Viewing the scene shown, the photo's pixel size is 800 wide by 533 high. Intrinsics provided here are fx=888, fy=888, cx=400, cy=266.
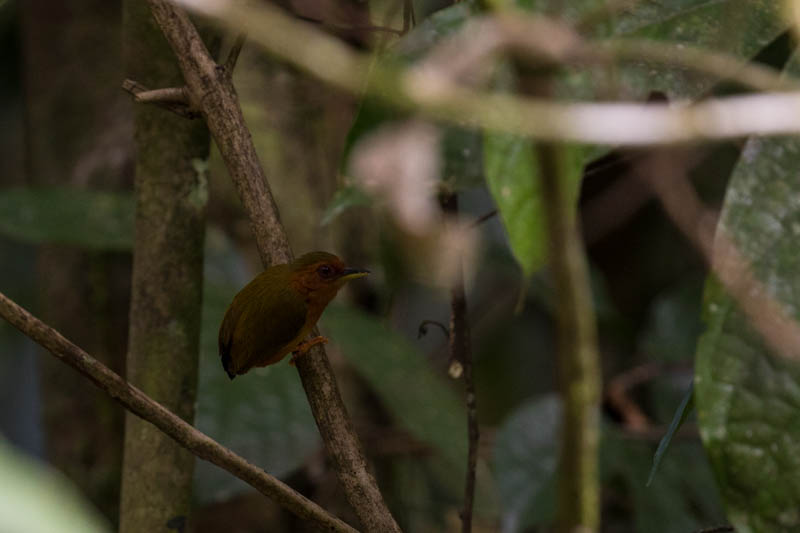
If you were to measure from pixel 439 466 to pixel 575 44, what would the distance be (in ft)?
8.04

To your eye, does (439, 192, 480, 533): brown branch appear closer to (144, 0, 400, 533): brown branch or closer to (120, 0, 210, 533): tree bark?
(144, 0, 400, 533): brown branch

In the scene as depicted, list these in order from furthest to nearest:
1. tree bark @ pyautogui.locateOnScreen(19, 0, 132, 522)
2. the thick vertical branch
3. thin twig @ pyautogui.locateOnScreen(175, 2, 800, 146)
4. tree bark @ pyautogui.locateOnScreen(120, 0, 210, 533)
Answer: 1. tree bark @ pyautogui.locateOnScreen(19, 0, 132, 522)
2. tree bark @ pyautogui.locateOnScreen(120, 0, 210, 533)
3. thin twig @ pyautogui.locateOnScreen(175, 2, 800, 146)
4. the thick vertical branch

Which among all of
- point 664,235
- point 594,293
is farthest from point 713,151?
point 594,293

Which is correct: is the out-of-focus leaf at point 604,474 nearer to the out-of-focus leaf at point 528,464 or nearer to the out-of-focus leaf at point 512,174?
the out-of-focus leaf at point 528,464

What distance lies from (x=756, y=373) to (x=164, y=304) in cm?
81

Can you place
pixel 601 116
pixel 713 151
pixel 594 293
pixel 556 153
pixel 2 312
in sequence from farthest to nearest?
pixel 713 151 → pixel 594 293 → pixel 2 312 → pixel 601 116 → pixel 556 153

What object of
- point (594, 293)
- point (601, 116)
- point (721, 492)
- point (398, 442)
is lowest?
point (398, 442)

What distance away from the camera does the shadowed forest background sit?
1091mm

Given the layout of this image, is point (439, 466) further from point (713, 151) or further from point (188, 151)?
point (188, 151)

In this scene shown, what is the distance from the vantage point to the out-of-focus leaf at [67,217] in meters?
2.11

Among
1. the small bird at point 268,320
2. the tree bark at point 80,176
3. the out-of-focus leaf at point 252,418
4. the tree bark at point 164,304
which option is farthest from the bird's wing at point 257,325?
the tree bark at point 80,176

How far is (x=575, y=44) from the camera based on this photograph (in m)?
0.62

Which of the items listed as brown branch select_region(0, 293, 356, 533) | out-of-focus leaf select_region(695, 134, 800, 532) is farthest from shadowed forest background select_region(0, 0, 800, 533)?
brown branch select_region(0, 293, 356, 533)

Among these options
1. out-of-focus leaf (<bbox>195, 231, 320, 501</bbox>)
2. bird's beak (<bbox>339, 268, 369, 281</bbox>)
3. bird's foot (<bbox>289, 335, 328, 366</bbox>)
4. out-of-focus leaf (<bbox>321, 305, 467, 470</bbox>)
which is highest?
bird's foot (<bbox>289, 335, 328, 366</bbox>)
